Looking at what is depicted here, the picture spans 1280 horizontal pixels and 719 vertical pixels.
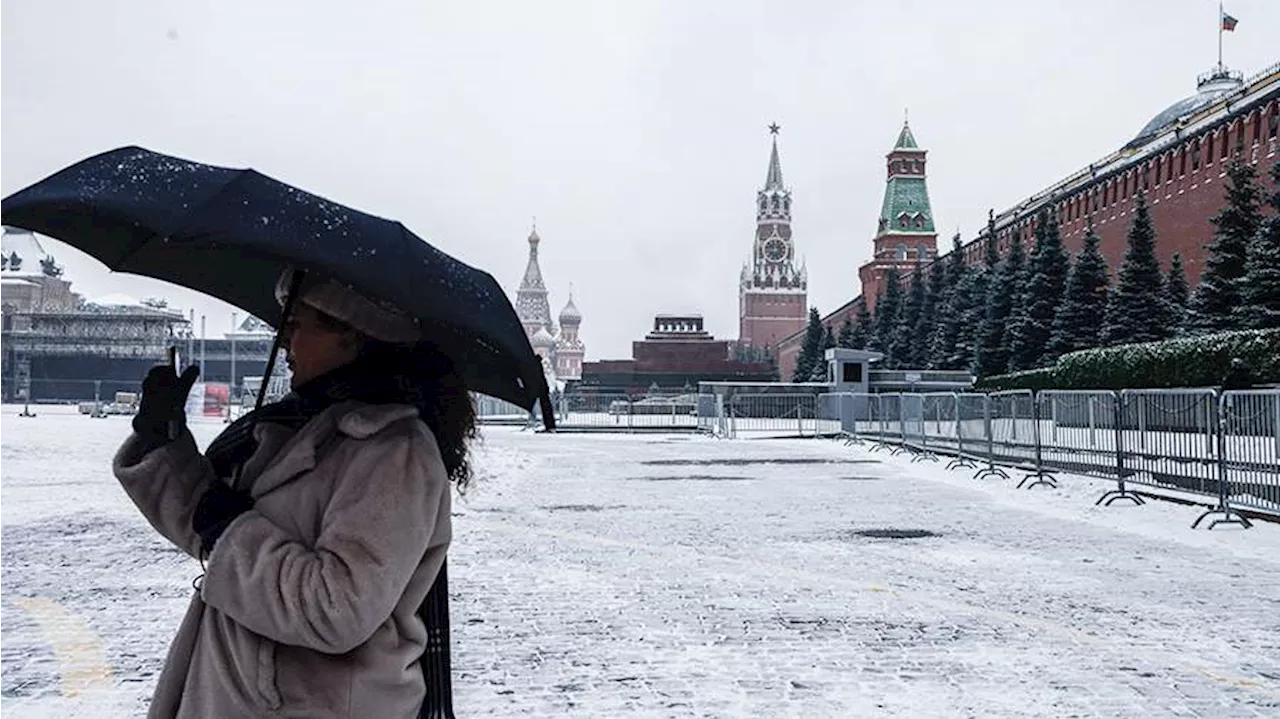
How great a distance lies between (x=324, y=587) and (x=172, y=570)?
6.95 meters

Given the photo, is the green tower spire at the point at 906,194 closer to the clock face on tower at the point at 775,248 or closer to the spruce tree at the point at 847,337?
the spruce tree at the point at 847,337

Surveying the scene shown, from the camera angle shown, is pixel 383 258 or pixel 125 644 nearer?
pixel 383 258

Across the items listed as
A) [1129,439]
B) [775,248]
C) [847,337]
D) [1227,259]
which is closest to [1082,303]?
[1227,259]

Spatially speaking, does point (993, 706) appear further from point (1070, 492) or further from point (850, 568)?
point (1070, 492)

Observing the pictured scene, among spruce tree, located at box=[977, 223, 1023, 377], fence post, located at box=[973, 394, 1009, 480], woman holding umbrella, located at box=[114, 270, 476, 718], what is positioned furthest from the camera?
spruce tree, located at box=[977, 223, 1023, 377]

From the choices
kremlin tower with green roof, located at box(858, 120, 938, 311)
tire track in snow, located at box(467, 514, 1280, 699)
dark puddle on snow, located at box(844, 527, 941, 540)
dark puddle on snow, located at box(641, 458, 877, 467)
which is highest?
kremlin tower with green roof, located at box(858, 120, 938, 311)

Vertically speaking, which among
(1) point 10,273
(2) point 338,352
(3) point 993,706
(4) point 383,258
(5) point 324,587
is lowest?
(3) point 993,706

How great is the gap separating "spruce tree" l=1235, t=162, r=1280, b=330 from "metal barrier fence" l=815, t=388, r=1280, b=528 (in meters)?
9.96

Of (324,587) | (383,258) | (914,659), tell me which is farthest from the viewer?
(914,659)

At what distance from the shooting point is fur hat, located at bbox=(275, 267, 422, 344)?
2295 mm

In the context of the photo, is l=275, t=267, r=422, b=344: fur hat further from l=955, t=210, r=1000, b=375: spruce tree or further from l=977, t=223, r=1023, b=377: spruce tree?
l=955, t=210, r=1000, b=375: spruce tree

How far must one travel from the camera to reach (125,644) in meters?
5.81

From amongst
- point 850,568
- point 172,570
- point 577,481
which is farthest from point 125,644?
point 577,481

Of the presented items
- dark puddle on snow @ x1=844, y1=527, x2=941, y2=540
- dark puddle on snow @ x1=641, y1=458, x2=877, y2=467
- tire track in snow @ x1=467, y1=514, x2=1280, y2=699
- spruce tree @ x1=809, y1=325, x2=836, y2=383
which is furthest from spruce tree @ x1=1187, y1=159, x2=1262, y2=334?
spruce tree @ x1=809, y1=325, x2=836, y2=383
